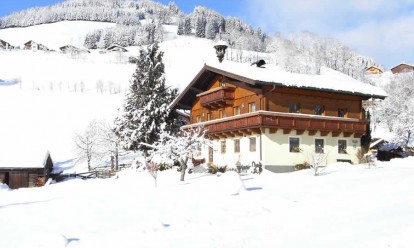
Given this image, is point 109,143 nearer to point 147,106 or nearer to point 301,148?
point 147,106

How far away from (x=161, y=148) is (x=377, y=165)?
1505cm

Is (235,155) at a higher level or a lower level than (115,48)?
lower

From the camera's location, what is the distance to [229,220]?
1345 cm

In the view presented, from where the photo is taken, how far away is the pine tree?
4131cm

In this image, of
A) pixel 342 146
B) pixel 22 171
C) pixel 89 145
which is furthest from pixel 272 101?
pixel 89 145

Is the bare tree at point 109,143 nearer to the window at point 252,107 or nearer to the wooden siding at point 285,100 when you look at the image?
the wooden siding at point 285,100

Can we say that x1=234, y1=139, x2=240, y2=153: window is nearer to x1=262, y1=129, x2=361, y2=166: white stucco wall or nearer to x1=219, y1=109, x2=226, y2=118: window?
x1=219, y1=109, x2=226, y2=118: window

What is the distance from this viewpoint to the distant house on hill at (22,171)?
144ft

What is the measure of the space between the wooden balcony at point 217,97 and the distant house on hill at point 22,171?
18631mm

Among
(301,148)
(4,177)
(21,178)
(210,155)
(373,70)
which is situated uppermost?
(373,70)

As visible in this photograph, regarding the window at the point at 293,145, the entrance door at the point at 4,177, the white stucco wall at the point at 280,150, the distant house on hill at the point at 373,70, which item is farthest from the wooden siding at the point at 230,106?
the distant house on hill at the point at 373,70

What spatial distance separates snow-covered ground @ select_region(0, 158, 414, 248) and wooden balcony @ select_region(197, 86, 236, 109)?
55.8 feet

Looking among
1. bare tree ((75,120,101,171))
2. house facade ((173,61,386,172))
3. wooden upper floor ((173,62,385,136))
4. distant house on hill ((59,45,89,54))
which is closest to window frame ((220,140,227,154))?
house facade ((173,61,386,172))

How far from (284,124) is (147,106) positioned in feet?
48.1
